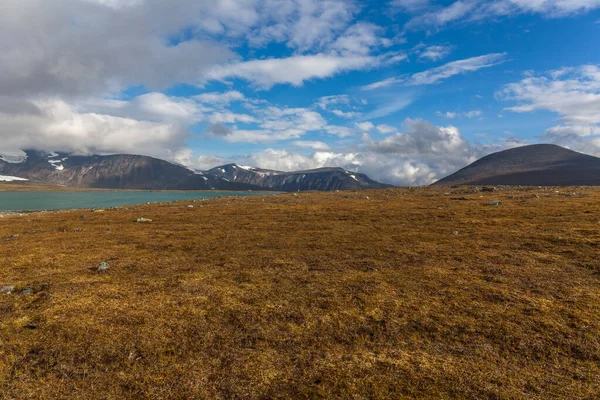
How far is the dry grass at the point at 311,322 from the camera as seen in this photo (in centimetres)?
839

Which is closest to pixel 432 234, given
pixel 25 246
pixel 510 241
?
pixel 510 241

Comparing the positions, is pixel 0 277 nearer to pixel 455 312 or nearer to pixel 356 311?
pixel 356 311

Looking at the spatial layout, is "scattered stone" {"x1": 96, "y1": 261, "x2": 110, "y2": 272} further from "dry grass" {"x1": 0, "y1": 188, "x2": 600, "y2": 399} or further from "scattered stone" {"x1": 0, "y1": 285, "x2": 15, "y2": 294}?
"scattered stone" {"x1": 0, "y1": 285, "x2": 15, "y2": 294}

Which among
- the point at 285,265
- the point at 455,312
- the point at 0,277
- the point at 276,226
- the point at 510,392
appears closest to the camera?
the point at 510,392

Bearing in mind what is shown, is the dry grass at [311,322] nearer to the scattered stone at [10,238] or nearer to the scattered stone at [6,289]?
the scattered stone at [6,289]

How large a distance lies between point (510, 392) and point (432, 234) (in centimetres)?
1977

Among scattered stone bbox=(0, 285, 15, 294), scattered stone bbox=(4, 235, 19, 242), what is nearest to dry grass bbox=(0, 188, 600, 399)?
scattered stone bbox=(0, 285, 15, 294)

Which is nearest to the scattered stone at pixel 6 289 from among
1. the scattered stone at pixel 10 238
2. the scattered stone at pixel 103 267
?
the scattered stone at pixel 103 267

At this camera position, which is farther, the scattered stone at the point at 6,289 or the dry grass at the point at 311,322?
the scattered stone at the point at 6,289

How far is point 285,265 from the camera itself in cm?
1886

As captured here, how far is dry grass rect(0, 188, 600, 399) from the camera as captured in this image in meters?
8.39

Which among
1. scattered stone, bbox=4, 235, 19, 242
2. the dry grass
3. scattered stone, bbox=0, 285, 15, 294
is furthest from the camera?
scattered stone, bbox=4, 235, 19, 242

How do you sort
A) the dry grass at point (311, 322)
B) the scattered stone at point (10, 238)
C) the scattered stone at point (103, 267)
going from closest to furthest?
the dry grass at point (311, 322) < the scattered stone at point (103, 267) < the scattered stone at point (10, 238)

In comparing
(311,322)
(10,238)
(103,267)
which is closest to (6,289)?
(103,267)
